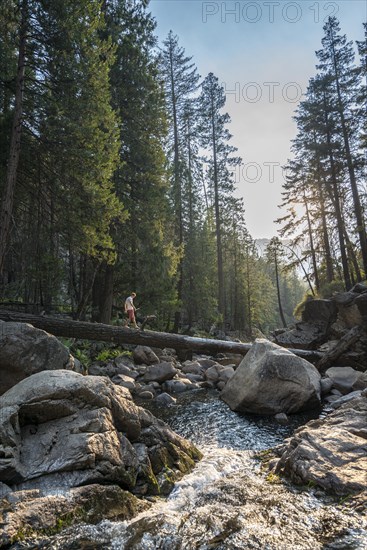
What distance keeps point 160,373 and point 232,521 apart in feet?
28.2

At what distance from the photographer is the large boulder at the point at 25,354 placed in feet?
26.3

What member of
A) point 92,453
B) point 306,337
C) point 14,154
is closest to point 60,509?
point 92,453

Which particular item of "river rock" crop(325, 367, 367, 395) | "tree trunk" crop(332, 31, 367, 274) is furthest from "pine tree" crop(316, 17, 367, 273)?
"river rock" crop(325, 367, 367, 395)

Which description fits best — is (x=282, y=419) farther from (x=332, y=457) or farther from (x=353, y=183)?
(x=353, y=183)

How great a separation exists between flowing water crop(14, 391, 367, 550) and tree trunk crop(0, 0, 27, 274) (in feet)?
29.0

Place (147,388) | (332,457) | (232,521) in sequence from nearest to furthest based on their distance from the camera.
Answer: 1. (232,521)
2. (332,457)
3. (147,388)

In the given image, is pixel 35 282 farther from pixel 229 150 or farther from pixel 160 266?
pixel 229 150

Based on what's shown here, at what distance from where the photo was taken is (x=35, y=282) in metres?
14.3

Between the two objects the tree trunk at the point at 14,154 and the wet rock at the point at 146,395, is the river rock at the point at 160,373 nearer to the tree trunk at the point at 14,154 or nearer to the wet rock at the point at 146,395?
the wet rock at the point at 146,395

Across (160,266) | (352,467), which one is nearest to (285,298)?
(160,266)

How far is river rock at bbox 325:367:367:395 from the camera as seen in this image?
35.4ft

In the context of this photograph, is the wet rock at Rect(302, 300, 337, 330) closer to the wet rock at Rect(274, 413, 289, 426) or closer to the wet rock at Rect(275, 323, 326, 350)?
the wet rock at Rect(275, 323, 326, 350)

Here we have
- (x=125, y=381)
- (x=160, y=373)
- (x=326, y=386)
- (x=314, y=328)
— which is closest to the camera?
(x=326, y=386)

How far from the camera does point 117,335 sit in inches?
503
